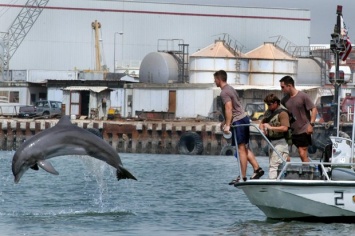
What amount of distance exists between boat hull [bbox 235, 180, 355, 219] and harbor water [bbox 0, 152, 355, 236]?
0.32m

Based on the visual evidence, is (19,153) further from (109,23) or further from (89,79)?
(109,23)

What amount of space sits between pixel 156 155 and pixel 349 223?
140 feet

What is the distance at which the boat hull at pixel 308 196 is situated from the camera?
22891mm

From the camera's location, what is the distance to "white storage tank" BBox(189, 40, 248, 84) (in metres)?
86.0

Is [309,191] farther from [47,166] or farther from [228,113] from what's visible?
[47,166]

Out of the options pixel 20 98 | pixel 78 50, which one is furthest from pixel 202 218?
pixel 78 50

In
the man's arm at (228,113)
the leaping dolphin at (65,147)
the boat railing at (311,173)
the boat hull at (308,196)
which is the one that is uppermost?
the man's arm at (228,113)

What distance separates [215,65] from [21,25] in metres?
20.5

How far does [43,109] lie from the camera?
262 ft

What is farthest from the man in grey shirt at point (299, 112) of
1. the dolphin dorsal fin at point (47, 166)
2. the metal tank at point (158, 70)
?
the metal tank at point (158, 70)

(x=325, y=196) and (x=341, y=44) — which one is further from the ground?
(x=341, y=44)

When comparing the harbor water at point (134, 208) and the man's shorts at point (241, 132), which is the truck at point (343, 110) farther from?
the man's shorts at point (241, 132)

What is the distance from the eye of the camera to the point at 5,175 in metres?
42.2

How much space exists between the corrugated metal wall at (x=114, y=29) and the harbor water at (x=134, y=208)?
185 feet
